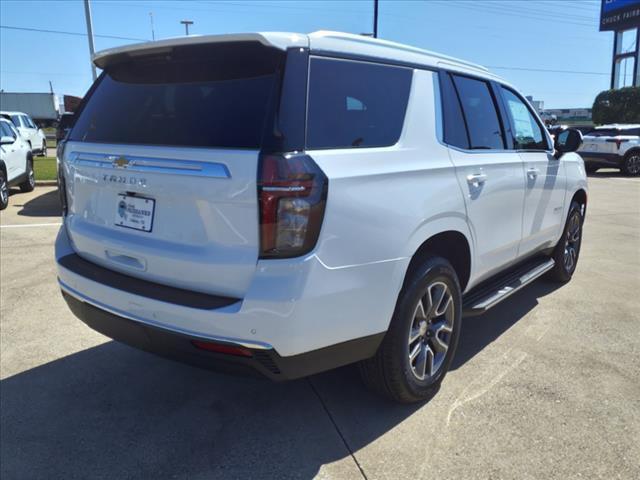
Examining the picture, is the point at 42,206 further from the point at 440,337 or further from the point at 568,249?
the point at 440,337

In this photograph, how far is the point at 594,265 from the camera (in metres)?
6.09

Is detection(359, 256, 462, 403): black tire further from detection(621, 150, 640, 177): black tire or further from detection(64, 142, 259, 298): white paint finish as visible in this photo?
detection(621, 150, 640, 177): black tire

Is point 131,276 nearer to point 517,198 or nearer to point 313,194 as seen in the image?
point 313,194

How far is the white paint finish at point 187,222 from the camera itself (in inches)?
86.7

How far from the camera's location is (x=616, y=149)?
1630 cm

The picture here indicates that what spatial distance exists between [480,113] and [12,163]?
10.0m

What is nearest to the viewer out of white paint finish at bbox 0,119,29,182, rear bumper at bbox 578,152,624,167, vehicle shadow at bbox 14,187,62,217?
vehicle shadow at bbox 14,187,62,217

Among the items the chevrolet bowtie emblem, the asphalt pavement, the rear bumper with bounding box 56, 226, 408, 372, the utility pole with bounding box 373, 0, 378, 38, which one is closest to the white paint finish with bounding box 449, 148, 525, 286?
the asphalt pavement

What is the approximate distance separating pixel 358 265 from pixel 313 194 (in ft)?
1.33

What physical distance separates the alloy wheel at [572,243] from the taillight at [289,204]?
3.86 m

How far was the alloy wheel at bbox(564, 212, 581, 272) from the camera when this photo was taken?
17.3 ft

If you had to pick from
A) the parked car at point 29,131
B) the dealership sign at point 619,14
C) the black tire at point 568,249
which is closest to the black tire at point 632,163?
the black tire at point 568,249

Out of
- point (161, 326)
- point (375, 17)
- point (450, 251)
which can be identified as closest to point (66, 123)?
point (161, 326)

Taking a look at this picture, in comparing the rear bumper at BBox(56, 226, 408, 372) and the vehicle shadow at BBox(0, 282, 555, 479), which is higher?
the rear bumper at BBox(56, 226, 408, 372)
